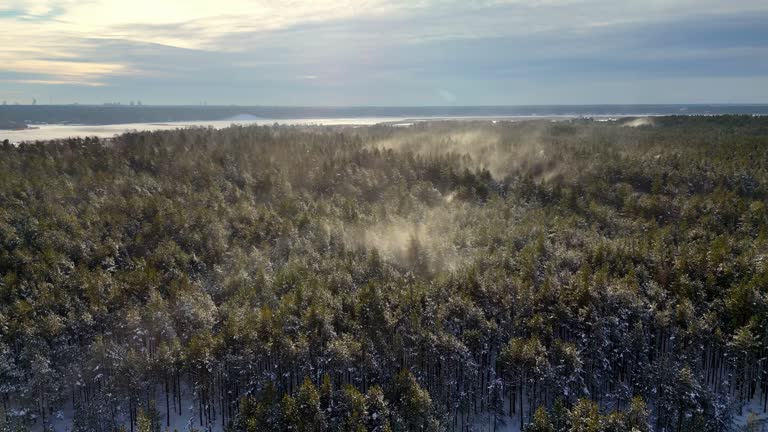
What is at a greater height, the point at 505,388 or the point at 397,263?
the point at 397,263

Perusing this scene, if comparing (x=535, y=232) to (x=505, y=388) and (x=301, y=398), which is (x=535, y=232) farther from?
(x=301, y=398)

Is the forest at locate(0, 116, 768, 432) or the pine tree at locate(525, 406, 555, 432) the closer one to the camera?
the pine tree at locate(525, 406, 555, 432)

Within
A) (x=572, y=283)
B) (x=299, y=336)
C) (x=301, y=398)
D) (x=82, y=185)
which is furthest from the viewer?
(x=82, y=185)

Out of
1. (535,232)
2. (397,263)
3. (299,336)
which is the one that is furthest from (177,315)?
(535,232)

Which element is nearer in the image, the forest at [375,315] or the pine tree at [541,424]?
the pine tree at [541,424]

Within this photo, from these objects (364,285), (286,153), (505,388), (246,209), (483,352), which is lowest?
(505,388)

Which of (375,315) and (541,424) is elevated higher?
(375,315)

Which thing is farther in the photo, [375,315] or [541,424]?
[375,315]

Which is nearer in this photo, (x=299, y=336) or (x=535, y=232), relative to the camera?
(x=299, y=336)
